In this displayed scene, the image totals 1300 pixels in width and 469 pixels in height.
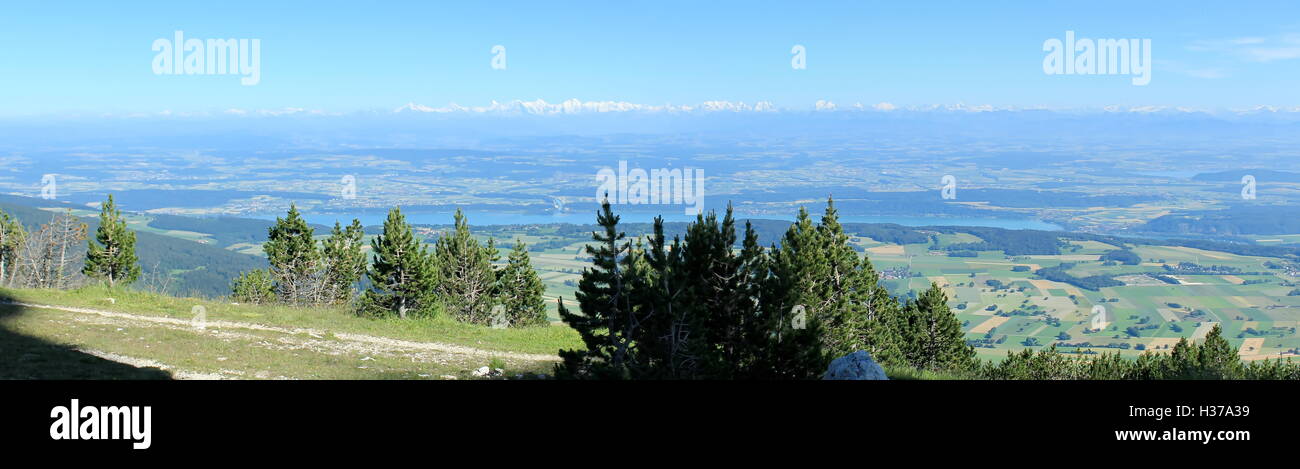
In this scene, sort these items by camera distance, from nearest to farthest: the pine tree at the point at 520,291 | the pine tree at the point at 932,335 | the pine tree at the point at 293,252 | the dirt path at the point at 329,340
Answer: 1. the dirt path at the point at 329,340
2. the pine tree at the point at 293,252
3. the pine tree at the point at 932,335
4. the pine tree at the point at 520,291

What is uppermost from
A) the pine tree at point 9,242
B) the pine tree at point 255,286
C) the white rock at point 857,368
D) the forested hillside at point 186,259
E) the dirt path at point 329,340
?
the pine tree at point 9,242

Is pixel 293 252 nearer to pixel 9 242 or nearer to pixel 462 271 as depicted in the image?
pixel 462 271

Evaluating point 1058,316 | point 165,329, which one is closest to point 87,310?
point 165,329

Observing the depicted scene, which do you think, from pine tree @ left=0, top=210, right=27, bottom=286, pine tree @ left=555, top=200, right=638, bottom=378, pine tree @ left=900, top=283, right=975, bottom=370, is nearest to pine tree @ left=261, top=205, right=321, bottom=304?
pine tree @ left=0, top=210, right=27, bottom=286

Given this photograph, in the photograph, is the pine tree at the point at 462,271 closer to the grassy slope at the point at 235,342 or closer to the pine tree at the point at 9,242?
the grassy slope at the point at 235,342

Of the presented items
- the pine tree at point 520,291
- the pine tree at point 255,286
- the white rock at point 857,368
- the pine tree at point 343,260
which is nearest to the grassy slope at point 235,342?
the white rock at point 857,368

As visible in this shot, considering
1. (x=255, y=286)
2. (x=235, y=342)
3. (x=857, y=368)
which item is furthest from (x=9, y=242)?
(x=857, y=368)
